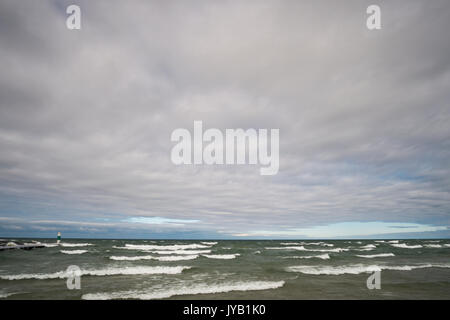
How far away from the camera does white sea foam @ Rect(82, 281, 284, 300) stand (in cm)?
1288

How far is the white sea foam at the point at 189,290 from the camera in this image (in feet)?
42.3

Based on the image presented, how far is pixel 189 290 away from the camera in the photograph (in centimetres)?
1457

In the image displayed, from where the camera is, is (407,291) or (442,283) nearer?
(407,291)

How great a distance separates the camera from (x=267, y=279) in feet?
58.5
